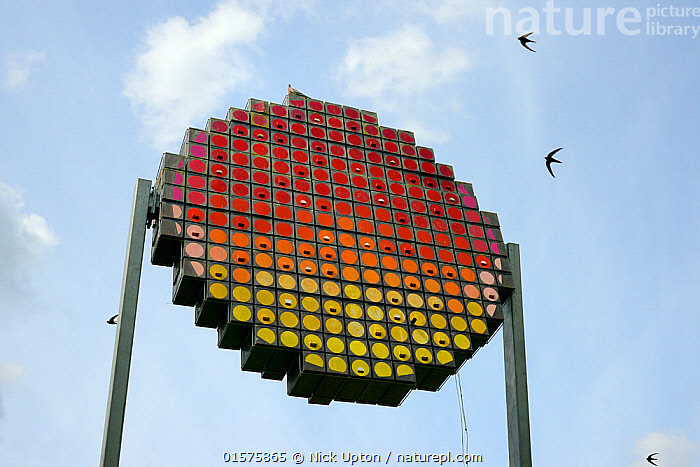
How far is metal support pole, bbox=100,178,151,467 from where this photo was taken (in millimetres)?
12977

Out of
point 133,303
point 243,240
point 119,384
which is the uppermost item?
point 243,240

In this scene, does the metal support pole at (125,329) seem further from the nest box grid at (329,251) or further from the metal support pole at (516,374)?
the metal support pole at (516,374)

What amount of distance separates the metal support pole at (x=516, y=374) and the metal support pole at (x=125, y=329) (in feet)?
18.3

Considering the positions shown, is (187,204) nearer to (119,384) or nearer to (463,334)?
(119,384)

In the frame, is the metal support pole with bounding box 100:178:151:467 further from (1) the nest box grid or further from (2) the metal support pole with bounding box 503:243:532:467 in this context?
(2) the metal support pole with bounding box 503:243:532:467

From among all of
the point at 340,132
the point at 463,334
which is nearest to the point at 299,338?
the point at 463,334

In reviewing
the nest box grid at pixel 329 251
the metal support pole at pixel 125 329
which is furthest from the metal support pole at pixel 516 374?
the metal support pole at pixel 125 329

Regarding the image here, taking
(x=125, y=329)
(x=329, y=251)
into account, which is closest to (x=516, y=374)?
(x=329, y=251)

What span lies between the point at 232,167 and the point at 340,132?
85.1 inches

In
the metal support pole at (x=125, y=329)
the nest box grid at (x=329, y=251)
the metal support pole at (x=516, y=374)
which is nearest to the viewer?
the metal support pole at (x=125, y=329)

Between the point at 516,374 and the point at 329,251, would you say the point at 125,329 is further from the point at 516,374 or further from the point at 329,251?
the point at 516,374

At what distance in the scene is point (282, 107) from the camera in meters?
16.3

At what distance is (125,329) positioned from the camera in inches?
536

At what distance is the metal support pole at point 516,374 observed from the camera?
48.4 ft
